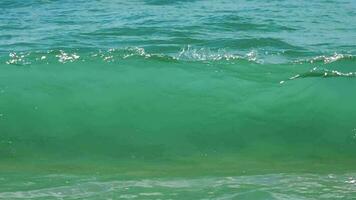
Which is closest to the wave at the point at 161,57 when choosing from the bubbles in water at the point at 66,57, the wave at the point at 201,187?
the bubbles in water at the point at 66,57

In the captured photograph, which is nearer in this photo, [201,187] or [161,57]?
[201,187]

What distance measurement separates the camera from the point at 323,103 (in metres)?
6.68

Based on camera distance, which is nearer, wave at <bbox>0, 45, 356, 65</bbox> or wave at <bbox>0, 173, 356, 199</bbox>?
wave at <bbox>0, 173, 356, 199</bbox>

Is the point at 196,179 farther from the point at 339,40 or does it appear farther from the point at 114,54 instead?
the point at 339,40

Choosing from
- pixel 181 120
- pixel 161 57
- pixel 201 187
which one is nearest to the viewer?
pixel 201 187

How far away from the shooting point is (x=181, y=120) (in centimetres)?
640

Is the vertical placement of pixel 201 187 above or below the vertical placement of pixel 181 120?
below

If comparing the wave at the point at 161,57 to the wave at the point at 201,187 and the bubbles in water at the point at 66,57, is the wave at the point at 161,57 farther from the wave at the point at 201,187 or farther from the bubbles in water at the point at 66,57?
the wave at the point at 201,187

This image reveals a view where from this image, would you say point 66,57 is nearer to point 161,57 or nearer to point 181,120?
point 161,57

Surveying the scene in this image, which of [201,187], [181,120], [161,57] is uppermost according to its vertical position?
[161,57]

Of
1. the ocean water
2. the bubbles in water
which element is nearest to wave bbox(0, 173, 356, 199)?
the ocean water

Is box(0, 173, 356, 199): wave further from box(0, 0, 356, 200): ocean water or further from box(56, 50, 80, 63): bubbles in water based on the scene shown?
box(56, 50, 80, 63): bubbles in water

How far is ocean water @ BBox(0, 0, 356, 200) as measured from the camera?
14.8 ft

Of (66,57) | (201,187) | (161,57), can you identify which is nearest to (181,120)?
(161,57)
